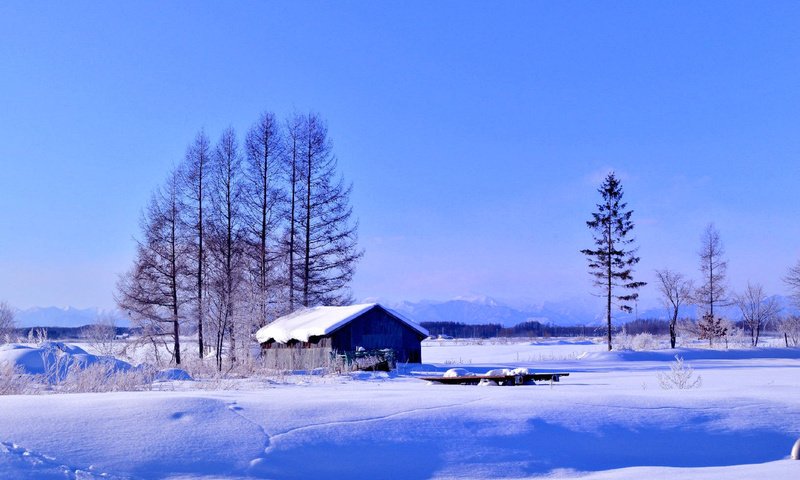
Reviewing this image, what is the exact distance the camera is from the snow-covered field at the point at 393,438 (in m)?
6.51

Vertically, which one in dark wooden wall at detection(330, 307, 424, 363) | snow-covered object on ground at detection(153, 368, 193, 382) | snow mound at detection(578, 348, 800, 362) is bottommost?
snow mound at detection(578, 348, 800, 362)

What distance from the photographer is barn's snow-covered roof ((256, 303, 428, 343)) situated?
90.6ft

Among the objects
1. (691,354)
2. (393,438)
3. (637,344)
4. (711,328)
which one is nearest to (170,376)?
(393,438)

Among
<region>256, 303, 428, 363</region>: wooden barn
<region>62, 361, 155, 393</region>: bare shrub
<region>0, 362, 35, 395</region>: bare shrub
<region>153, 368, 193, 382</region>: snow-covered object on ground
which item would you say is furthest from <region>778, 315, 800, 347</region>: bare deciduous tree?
<region>0, 362, 35, 395</region>: bare shrub

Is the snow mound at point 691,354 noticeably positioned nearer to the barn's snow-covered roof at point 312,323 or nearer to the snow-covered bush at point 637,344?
the snow-covered bush at point 637,344

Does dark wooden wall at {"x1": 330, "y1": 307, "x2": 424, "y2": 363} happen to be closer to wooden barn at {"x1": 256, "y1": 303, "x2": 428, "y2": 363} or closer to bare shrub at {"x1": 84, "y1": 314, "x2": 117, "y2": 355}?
wooden barn at {"x1": 256, "y1": 303, "x2": 428, "y2": 363}

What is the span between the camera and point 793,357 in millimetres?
42062

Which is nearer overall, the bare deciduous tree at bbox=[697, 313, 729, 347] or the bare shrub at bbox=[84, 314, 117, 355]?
the bare shrub at bbox=[84, 314, 117, 355]

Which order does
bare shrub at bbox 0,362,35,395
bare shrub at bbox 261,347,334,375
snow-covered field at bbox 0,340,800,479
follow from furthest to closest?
bare shrub at bbox 261,347,334,375 → bare shrub at bbox 0,362,35,395 → snow-covered field at bbox 0,340,800,479

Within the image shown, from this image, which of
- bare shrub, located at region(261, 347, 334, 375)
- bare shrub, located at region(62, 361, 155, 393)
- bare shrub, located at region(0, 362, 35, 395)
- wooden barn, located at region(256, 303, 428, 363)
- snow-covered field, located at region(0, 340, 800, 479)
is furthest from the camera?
wooden barn, located at region(256, 303, 428, 363)

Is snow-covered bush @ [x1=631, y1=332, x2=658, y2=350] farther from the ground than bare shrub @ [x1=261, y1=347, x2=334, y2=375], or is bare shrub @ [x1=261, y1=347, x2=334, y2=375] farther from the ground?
bare shrub @ [x1=261, y1=347, x2=334, y2=375]

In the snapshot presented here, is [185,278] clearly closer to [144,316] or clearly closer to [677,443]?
[144,316]

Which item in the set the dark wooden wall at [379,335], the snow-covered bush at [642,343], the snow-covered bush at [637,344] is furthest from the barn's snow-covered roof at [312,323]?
the snow-covered bush at [642,343]

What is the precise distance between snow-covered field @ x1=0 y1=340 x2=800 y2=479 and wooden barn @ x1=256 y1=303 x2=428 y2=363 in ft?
60.2
